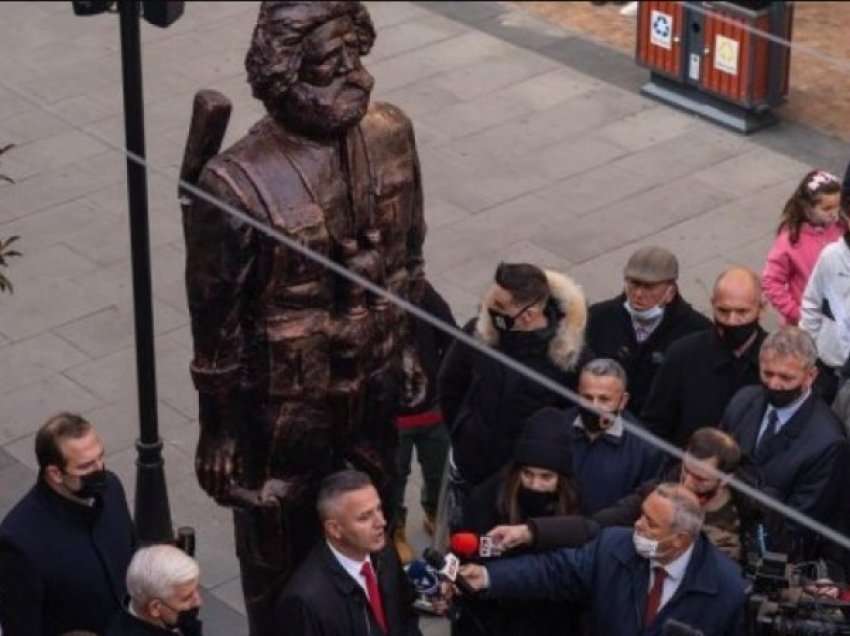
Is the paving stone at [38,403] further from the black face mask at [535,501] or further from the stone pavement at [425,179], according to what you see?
the black face mask at [535,501]

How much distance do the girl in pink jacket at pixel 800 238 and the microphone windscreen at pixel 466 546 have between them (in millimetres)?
2764

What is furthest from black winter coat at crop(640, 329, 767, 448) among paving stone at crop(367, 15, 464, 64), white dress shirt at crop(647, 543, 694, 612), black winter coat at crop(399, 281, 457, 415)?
paving stone at crop(367, 15, 464, 64)

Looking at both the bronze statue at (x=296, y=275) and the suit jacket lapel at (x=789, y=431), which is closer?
the bronze statue at (x=296, y=275)

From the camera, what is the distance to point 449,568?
323 inches

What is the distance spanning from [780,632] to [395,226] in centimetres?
195

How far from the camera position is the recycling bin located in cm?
1434

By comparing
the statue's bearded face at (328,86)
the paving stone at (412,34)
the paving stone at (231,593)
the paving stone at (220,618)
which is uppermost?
the statue's bearded face at (328,86)

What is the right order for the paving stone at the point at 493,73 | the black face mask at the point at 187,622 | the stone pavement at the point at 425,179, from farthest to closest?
the paving stone at the point at 493,73, the stone pavement at the point at 425,179, the black face mask at the point at 187,622

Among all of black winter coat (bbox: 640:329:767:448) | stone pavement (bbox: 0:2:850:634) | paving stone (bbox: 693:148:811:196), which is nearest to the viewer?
black winter coat (bbox: 640:329:767:448)

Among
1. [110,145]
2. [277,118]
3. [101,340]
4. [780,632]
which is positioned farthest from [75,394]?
[780,632]

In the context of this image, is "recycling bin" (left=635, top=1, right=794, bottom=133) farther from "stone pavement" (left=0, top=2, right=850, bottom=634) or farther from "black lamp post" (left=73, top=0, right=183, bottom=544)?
"black lamp post" (left=73, top=0, right=183, bottom=544)

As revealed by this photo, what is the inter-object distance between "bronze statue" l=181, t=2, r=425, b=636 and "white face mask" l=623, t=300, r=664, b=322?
1.38 metres

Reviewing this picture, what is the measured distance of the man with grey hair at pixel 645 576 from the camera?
800cm

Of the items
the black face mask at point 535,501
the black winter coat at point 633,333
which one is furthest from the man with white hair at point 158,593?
the black winter coat at point 633,333
